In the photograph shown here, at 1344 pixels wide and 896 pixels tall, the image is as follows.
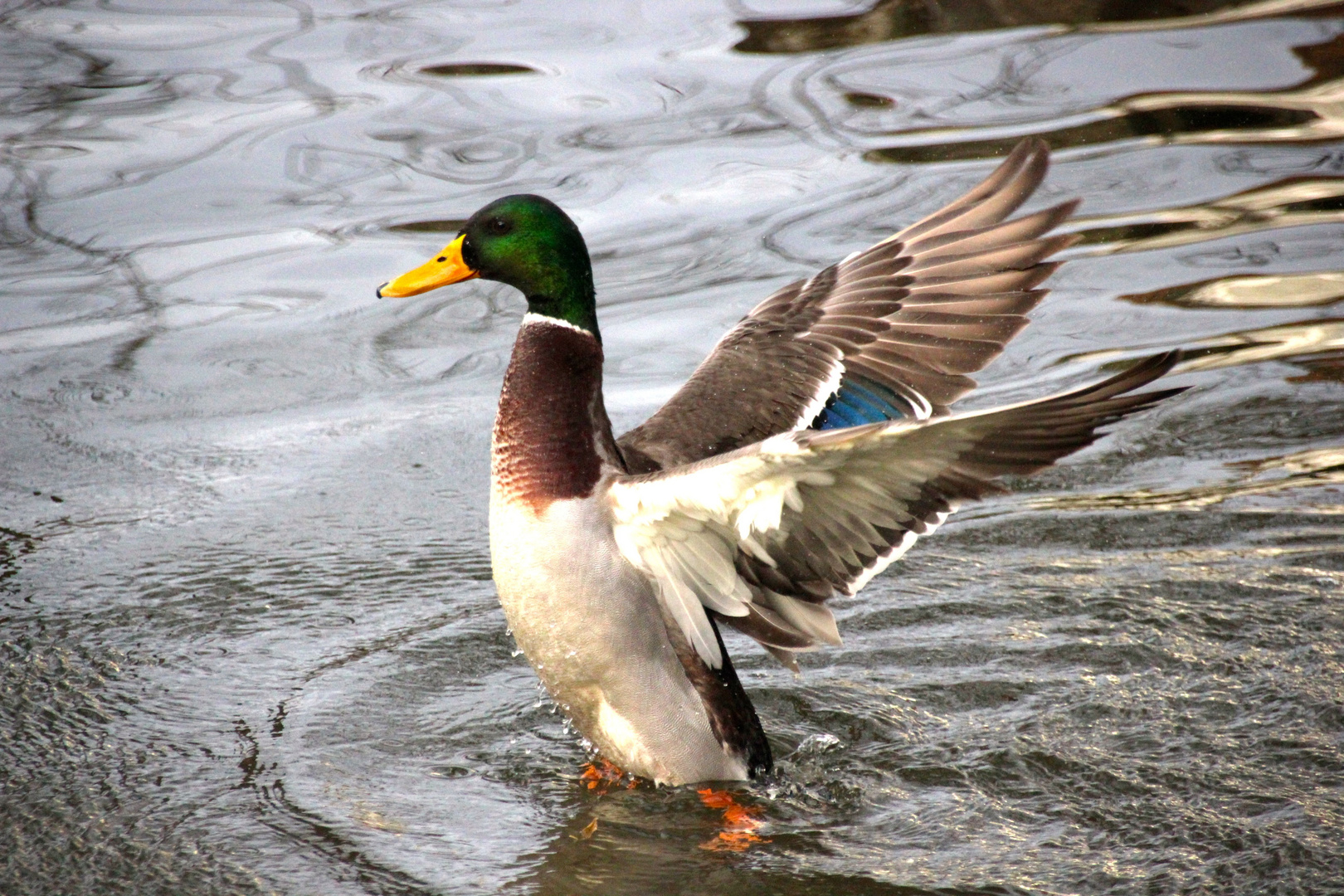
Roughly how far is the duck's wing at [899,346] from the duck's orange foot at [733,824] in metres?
0.84

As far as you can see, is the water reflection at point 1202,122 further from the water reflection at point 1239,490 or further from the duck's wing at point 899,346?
the duck's wing at point 899,346

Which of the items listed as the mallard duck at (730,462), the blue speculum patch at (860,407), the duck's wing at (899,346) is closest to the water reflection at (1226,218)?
Answer: the duck's wing at (899,346)

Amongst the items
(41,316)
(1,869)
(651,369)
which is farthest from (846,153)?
(1,869)

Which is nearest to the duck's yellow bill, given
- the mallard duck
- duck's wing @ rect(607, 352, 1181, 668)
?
the mallard duck

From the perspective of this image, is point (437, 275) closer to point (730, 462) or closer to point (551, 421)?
point (551, 421)

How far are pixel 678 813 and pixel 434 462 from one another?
7.33 feet

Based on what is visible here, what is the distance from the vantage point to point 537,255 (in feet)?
12.9

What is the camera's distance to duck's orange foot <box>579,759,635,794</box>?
3.87 meters

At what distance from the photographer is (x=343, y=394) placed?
6164 millimetres

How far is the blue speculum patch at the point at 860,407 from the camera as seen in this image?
168 inches

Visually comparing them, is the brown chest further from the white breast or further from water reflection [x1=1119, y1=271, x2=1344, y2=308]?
water reflection [x1=1119, y1=271, x2=1344, y2=308]

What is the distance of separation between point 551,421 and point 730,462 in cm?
73

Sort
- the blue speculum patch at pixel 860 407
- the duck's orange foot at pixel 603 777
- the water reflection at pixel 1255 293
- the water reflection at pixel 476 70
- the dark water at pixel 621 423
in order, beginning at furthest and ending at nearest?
the water reflection at pixel 476 70, the water reflection at pixel 1255 293, the blue speculum patch at pixel 860 407, the duck's orange foot at pixel 603 777, the dark water at pixel 621 423

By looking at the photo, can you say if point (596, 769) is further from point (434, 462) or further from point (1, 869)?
point (434, 462)
